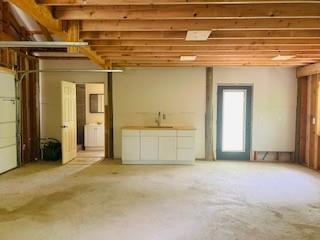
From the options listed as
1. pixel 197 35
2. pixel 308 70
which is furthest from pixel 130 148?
pixel 308 70

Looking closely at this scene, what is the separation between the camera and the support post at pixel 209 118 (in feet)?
23.7

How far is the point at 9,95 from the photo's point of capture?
6062 millimetres

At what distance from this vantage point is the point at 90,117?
934 cm

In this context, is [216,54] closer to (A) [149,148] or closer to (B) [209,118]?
(B) [209,118]

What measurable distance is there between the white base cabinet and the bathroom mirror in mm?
2965

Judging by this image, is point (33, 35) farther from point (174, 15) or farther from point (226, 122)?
point (226, 122)

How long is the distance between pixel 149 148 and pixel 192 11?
403 centimetres

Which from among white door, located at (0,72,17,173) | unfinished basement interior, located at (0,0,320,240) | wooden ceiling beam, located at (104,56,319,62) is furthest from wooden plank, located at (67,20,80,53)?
white door, located at (0,72,17,173)

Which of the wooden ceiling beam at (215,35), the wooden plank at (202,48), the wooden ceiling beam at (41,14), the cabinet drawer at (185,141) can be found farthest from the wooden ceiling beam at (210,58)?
the wooden ceiling beam at (41,14)

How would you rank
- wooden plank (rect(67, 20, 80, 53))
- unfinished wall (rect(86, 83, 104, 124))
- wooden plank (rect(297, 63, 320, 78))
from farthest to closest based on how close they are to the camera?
unfinished wall (rect(86, 83, 104, 124)), wooden plank (rect(297, 63, 320, 78)), wooden plank (rect(67, 20, 80, 53))

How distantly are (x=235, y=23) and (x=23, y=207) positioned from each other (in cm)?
373

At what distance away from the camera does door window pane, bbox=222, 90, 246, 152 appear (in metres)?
7.36

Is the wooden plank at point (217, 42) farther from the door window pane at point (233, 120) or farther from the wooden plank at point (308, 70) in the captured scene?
the door window pane at point (233, 120)

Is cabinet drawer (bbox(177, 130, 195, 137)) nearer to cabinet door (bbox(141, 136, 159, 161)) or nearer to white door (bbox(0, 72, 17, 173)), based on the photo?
cabinet door (bbox(141, 136, 159, 161))
